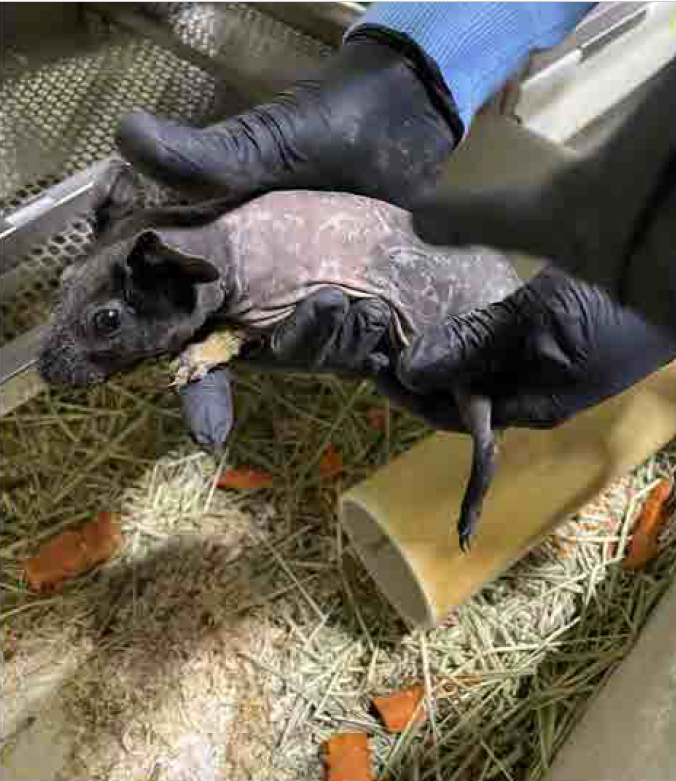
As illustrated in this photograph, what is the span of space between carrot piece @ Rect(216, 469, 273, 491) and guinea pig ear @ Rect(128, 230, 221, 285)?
529mm

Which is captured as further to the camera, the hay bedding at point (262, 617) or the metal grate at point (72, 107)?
the metal grate at point (72, 107)

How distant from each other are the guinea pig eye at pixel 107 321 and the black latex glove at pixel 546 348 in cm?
24

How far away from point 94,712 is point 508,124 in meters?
0.84

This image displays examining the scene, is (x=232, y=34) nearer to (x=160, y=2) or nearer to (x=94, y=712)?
(x=160, y=2)

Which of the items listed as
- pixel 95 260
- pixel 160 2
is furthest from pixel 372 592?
pixel 160 2

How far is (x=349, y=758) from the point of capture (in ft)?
3.14

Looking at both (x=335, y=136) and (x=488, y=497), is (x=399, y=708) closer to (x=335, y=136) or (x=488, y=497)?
(x=488, y=497)

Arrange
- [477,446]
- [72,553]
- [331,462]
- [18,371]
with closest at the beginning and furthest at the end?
1. [477,446]
2. [18,371]
3. [72,553]
4. [331,462]

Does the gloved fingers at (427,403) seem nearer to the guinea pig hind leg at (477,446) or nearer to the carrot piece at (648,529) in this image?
the guinea pig hind leg at (477,446)

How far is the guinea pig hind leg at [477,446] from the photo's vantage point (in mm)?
772

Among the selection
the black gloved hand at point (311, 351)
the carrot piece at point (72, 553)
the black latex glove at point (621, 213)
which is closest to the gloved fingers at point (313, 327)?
the black gloved hand at point (311, 351)

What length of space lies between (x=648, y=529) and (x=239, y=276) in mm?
673

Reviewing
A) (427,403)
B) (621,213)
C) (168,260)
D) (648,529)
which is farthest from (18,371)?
(648,529)

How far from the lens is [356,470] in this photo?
1205mm
